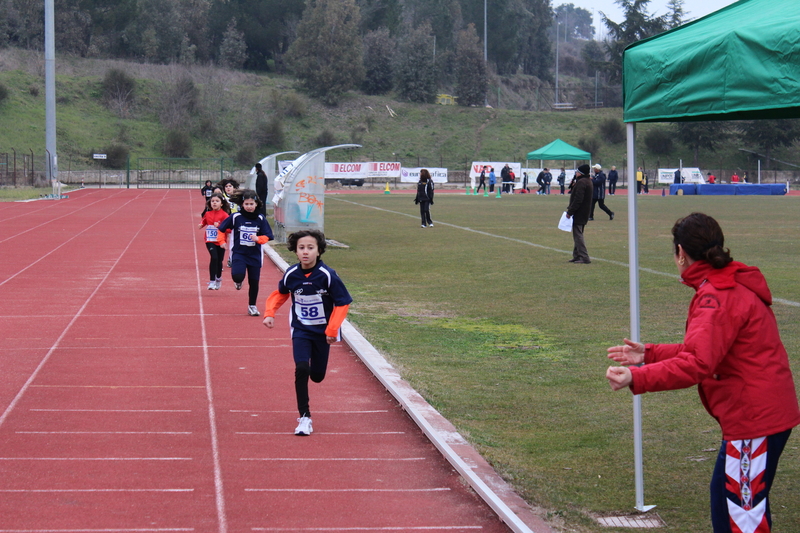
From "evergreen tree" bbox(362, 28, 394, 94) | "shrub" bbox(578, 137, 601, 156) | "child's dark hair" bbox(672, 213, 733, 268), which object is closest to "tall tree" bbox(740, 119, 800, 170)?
"shrub" bbox(578, 137, 601, 156)

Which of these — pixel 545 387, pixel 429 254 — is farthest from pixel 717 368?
pixel 429 254

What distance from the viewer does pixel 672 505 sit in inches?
191

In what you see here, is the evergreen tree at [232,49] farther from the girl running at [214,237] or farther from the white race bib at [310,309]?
the white race bib at [310,309]

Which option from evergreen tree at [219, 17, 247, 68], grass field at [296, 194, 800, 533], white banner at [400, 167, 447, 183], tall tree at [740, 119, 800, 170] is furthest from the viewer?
evergreen tree at [219, 17, 247, 68]

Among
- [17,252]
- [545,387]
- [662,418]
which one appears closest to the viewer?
[662,418]

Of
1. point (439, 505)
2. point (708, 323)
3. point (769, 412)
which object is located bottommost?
point (439, 505)

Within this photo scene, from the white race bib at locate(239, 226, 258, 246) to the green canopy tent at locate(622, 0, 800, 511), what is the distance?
6773 millimetres

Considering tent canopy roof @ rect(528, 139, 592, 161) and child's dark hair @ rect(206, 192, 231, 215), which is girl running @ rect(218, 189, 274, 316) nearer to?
child's dark hair @ rect(206, 192, 231, 215)

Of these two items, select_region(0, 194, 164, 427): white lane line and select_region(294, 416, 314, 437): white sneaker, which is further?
select_region(0, 194, 164, 427): white lane line

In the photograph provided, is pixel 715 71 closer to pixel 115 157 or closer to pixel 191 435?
pixel 191 435

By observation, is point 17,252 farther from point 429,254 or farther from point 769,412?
point 769,412

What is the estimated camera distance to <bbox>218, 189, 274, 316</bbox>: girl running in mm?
11055

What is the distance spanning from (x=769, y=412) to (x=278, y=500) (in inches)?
107

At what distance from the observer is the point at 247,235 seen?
11117mm
